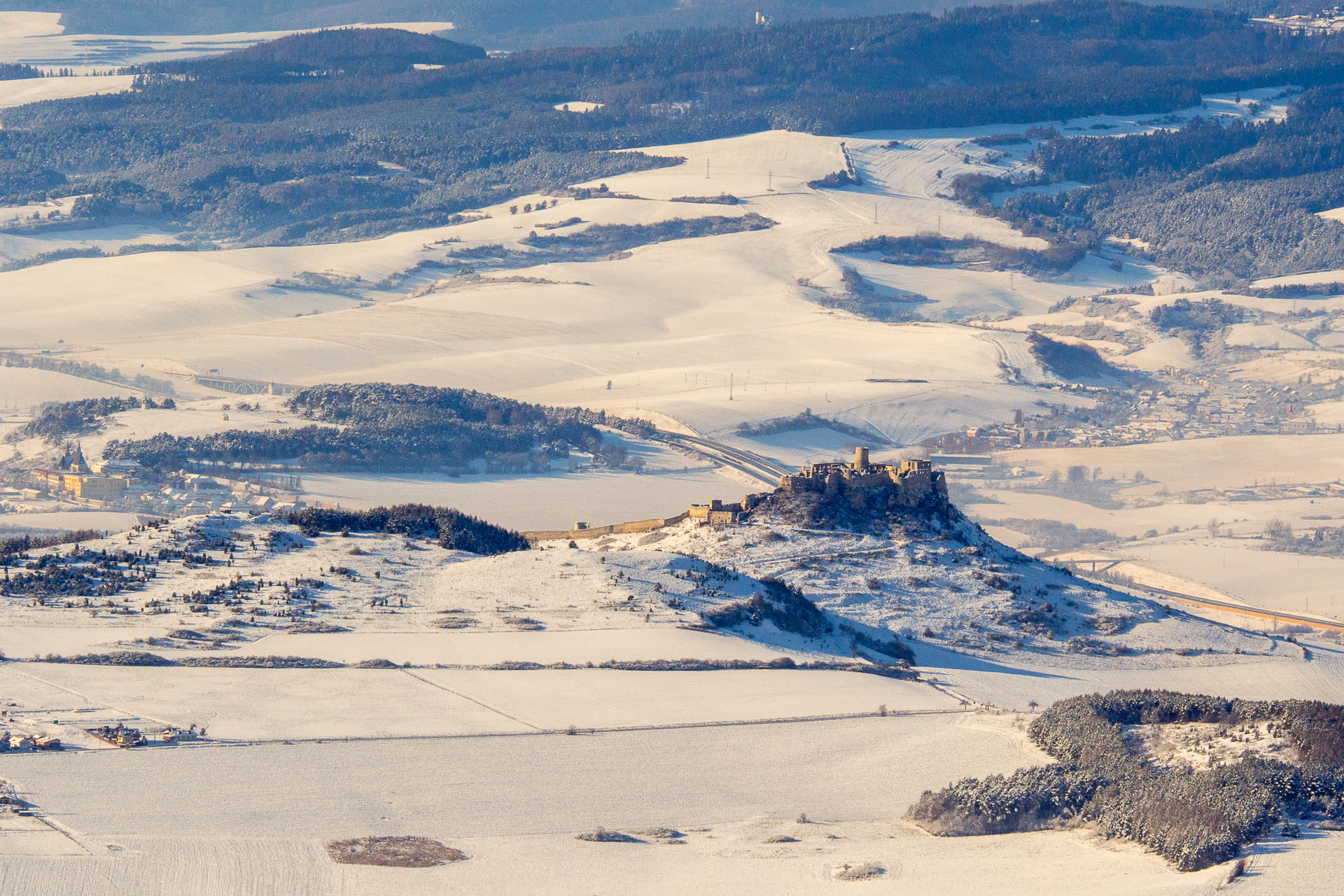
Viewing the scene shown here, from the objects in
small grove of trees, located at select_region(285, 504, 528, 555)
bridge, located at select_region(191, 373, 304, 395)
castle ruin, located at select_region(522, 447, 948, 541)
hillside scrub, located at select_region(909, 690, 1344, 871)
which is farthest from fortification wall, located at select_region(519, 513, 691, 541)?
bridge, located at select_region(191, 373, 304, 395)

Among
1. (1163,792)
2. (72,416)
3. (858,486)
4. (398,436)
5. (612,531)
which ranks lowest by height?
(398,436)

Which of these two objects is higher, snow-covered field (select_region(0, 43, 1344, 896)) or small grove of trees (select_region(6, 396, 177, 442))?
snow-covered field (select_region(0, 43, 1344, 896))

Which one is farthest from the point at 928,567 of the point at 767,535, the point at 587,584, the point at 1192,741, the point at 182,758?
the point at 182,758

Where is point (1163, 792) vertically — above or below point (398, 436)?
above

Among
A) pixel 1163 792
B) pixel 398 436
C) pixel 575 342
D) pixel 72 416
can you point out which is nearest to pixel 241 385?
pixel 72 416

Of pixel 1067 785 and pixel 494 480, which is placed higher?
pixel 1067 785

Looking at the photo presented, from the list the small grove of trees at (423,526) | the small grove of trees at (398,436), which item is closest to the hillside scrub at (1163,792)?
the small grove of trees at (423,526)

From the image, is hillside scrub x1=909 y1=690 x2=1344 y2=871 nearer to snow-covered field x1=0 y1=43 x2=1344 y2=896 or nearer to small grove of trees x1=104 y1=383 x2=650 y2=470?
snow-covered field x1=0 y1=43 x2=1344 y2=896

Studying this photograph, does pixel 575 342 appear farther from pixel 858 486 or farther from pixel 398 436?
pixel 858 486

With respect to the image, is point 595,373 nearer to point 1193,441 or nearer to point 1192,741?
point 1193,441
